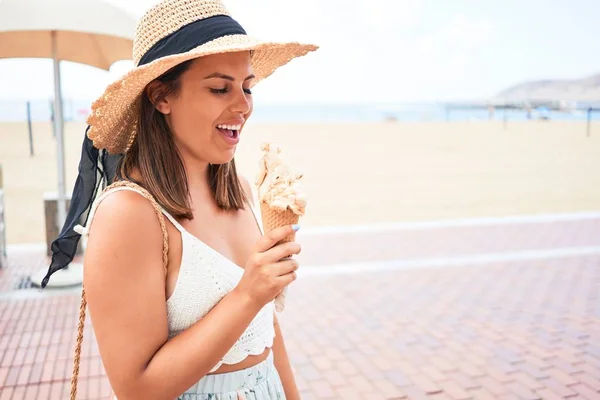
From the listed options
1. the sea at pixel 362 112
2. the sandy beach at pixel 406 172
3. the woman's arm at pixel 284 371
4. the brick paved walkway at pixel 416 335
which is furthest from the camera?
the sea at pixel 362 112

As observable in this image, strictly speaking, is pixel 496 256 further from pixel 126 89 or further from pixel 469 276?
pixel 126 89

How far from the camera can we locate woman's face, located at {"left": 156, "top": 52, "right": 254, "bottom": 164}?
138cm

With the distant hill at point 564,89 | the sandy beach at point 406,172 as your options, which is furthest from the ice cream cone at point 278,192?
the distant hill at point 564,89

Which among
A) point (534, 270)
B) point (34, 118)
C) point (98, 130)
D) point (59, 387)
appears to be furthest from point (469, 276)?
point (34, 118)

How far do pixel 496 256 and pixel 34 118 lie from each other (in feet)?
118

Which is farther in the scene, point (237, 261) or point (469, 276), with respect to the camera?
point (469, 276)

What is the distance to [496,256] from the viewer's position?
23.6 feet

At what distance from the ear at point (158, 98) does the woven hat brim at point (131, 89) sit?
3 centimetres

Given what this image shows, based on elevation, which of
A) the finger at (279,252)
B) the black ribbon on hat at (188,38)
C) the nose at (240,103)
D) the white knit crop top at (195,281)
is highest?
the black ribbon on hat at (188,38)

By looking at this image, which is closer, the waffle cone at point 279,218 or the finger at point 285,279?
the finger at point 285,279

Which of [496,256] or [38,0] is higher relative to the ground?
[38,0]

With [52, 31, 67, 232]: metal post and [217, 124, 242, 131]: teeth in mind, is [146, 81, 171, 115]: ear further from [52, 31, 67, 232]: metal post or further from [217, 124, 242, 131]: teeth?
[52, 31, 67, 232]: metal post

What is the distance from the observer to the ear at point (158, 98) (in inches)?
56.0

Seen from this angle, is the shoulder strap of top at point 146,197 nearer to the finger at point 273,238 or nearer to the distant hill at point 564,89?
the finger at point 273,238
